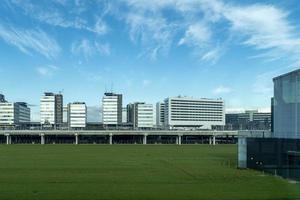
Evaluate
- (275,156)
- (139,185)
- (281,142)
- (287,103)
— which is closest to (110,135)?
(287,103)

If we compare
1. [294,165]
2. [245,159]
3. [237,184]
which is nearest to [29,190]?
[237,184]

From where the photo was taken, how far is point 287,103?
171 ft

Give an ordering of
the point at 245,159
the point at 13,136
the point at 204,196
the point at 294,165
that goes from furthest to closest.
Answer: the point at 13,136, the point at 245,159, the point at 294,165, the point at 204,196

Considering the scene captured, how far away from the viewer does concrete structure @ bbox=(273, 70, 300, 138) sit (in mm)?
48406

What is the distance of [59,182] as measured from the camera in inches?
1324

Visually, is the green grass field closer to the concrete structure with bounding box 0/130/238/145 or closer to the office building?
the office building

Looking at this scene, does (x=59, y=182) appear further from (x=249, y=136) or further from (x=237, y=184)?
(x=249, y=136)

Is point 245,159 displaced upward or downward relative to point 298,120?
downward

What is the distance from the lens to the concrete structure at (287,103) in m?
48.4

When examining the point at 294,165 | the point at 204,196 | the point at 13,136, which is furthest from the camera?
the point at 13,136

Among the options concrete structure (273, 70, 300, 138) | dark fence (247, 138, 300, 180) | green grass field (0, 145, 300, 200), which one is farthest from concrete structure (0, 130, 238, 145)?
green grass field (0, 145, 300, 200)

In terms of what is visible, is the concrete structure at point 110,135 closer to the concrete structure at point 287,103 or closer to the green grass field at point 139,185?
the concrete structure at point 287,103

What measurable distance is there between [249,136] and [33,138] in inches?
5962

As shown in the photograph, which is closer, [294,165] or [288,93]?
[294,165]
